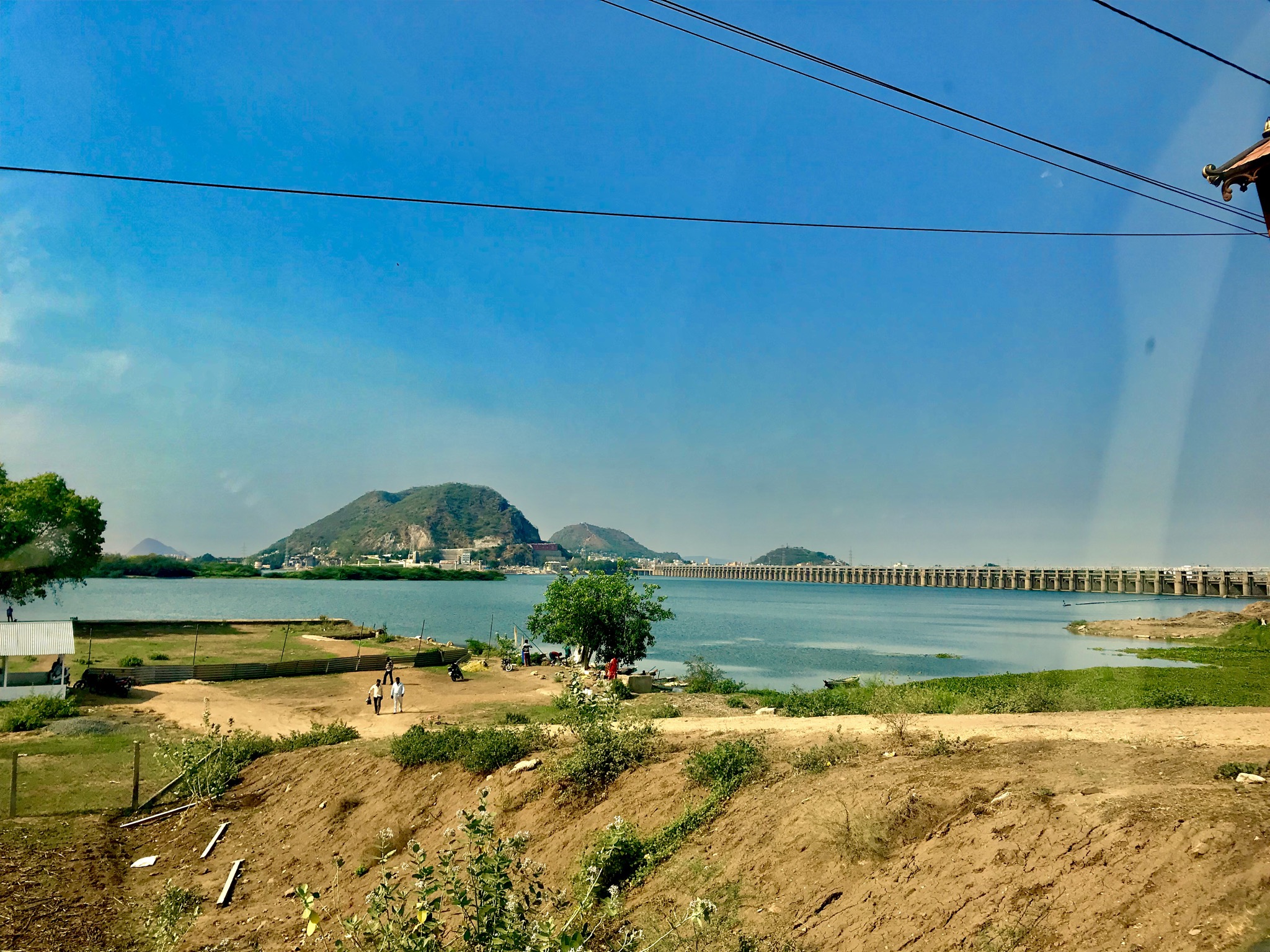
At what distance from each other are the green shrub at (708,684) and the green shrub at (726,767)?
1758cm

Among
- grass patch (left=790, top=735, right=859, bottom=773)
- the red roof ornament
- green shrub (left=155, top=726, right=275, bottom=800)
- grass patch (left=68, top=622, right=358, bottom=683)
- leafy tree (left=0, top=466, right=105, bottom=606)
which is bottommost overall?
grass patch (left=68, top=622, right=358, bottom=683)

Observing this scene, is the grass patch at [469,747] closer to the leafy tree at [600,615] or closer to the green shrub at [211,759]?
the green shrub at [211,759]

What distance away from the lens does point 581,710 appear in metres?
14.6

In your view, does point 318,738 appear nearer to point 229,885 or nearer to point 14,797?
point 14,797

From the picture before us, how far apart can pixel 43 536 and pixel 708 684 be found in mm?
52782

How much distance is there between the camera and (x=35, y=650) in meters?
26.2

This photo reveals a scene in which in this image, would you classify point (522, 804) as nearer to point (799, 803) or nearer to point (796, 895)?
point (799, 803)

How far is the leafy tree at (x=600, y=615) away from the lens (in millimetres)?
33531

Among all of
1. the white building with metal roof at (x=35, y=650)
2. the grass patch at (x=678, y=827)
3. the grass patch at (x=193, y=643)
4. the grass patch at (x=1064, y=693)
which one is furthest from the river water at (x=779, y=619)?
the white building with metal roof at (x=35, y=650)

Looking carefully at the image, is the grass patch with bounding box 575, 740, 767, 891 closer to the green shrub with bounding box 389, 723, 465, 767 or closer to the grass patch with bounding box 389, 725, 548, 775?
the grass patch with bounding box 389, 725, 548, 775

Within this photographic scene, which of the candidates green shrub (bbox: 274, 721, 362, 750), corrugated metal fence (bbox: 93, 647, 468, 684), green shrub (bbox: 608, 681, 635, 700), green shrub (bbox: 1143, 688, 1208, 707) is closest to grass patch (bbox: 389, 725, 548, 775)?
green shrub (bbox: 274, 721, 362, 750)

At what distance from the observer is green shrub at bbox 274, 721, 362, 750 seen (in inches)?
760

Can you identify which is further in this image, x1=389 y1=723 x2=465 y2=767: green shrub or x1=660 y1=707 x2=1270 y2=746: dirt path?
x1=389 y1=723 x2=465 y2=767: green shrub

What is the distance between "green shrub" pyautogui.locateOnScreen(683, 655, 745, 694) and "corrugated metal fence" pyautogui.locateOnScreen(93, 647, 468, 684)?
14.8 meters
